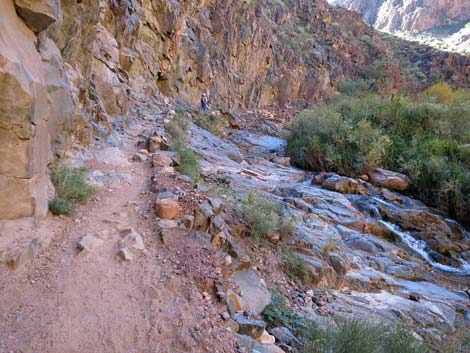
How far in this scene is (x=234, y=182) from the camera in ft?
25.0

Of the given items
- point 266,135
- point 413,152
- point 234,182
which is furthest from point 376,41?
point 234,182

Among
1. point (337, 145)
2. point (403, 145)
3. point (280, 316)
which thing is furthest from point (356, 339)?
point (403, 145)

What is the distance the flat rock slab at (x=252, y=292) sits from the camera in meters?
3.46

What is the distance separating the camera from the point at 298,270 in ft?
15.6

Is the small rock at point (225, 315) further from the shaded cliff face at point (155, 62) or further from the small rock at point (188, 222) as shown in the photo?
the shaded cliff face at point (155, 62)

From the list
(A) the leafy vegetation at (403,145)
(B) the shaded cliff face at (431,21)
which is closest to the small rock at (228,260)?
(A) the leafy vegetation at (403,145)

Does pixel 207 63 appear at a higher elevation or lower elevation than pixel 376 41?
lower

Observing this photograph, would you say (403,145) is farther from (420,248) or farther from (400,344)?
(400,344)

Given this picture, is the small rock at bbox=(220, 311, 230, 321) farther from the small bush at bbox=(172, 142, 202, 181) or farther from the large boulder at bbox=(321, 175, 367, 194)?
the large boulder at bbox=(321, 175, 367, 194)

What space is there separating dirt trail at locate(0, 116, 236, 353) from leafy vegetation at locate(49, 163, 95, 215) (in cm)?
16

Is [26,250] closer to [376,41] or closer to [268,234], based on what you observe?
[268,234]

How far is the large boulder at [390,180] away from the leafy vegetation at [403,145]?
0.88 feet

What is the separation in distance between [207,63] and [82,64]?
12.6 m

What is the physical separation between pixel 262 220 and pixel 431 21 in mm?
64967
